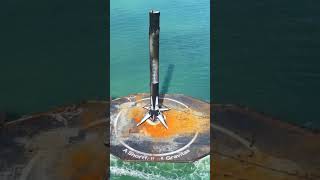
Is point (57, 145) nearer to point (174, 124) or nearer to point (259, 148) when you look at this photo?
point (174, 124)

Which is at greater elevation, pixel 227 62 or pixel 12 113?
pixel 227 62

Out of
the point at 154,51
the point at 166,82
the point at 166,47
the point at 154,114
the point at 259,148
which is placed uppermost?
the point at 166,47

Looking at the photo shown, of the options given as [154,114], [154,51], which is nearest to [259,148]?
[154,114]

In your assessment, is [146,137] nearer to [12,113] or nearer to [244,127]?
[244,127]

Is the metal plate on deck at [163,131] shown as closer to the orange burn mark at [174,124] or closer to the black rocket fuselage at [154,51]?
the orange burn mark at [174,124]

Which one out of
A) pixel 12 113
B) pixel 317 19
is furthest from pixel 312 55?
pixel 12 113

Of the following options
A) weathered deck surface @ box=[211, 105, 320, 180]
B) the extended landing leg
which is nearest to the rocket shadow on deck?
the extended landing leg

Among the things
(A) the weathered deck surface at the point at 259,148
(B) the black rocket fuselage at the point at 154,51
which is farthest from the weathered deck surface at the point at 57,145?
(A) the weathered deck surface at the point at 259,148
